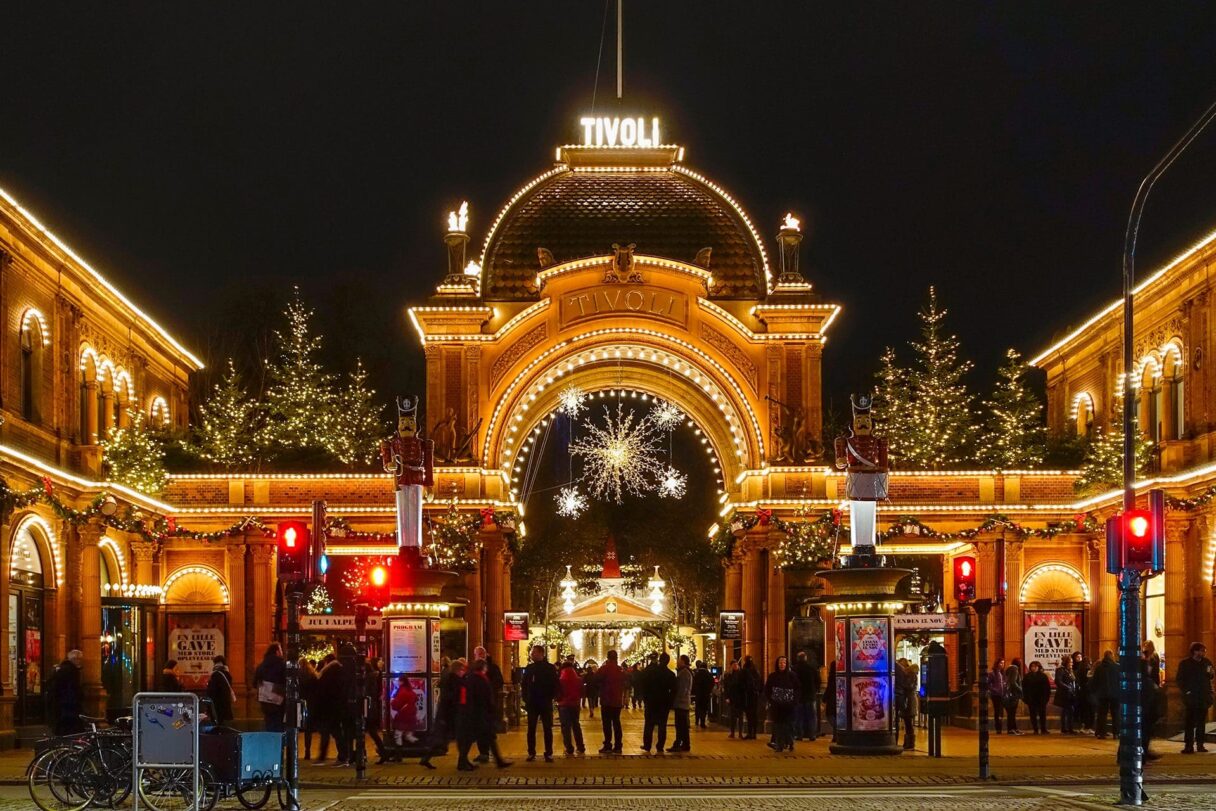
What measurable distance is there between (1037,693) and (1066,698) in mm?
607

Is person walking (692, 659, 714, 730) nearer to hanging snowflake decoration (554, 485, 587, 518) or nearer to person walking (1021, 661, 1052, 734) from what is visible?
person walking (1021, 661, 1052, 734)

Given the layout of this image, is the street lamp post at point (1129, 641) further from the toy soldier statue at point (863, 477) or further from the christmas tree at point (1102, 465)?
the christmas tree at point (1102, 465)

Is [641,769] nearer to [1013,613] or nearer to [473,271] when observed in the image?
[1013,613]

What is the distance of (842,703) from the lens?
29.7m

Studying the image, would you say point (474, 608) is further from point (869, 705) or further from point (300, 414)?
point (869, 705)

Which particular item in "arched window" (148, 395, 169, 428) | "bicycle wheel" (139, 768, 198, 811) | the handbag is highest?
"arched window" (148, 395, 169, 428)

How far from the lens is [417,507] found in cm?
3506

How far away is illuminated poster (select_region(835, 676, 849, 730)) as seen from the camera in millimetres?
29578

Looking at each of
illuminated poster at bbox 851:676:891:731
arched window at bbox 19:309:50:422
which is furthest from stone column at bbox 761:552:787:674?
arched window at bbox 19:309:50:422

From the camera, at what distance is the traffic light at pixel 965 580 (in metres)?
28.2

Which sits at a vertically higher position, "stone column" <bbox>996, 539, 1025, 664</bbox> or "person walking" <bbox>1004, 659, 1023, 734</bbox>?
"stone column" <bbox>996, 539, 1025, 664</bbox>

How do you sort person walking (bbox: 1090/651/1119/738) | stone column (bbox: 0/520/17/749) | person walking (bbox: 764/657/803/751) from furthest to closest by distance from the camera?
1. person walking (bbox: 1090/651/1119/738)
2. stone column (bbox: 0/520/17/749)
3. person walking (bbox: 764/657/803/751)

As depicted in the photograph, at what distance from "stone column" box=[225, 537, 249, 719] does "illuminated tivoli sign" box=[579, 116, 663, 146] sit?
14552 mm

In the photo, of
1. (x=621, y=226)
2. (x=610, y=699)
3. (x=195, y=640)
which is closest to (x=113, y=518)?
(x=195, y=640)
